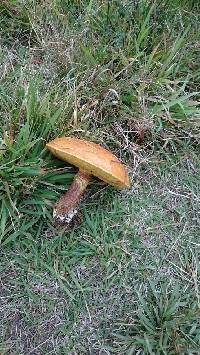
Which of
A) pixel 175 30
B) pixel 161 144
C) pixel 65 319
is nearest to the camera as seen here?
pixel 65 319

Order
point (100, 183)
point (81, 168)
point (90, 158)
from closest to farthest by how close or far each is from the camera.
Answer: point (90, 158) → point (81, 168) → point (100, 183)

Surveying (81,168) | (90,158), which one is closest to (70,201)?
(81,168)

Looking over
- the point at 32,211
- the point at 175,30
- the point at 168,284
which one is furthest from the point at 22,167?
the point at 175,30

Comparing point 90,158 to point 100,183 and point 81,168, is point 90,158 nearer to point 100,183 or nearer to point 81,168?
point 81,168

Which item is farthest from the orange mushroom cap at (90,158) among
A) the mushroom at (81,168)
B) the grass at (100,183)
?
the grass at (100,183)

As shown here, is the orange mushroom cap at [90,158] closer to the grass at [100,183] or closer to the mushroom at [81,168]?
the mushroom at [81,168]

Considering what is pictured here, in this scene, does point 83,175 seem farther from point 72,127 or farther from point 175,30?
point 175,30
